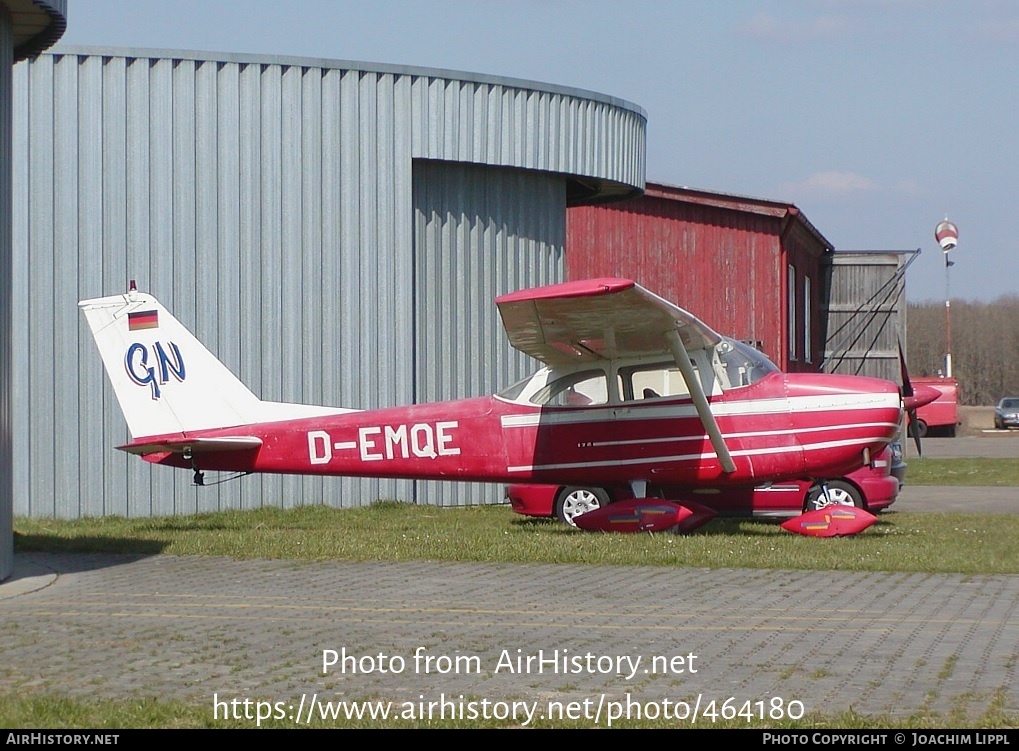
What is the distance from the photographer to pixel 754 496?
15.5 metres

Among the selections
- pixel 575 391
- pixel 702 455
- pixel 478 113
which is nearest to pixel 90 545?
pixel 575 391

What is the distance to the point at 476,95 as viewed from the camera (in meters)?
19.0

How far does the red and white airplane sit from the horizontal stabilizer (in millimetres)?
16

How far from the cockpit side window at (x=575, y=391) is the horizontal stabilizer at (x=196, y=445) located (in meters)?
3.32

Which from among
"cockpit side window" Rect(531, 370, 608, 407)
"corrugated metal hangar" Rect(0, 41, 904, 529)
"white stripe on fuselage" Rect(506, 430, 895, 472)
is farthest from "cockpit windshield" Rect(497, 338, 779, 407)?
"corrugated metal hangar" Rect(0, 41, 904, 529)

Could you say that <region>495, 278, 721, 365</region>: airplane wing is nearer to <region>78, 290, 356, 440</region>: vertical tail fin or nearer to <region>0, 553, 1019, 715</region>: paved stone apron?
<region>0, 553, 1019, 715</region>: paved stone apron

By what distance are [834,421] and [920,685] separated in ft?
25.0

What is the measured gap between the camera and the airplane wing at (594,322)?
11.8m

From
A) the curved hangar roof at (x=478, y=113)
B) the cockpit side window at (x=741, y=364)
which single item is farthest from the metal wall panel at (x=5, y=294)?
the cockpit side window at (x=741, y=364)

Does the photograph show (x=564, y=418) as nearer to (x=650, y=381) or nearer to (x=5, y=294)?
(x=650, y=381)

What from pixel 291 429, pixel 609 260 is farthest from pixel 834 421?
pixel 609 260

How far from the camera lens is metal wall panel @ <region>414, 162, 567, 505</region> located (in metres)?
19.1

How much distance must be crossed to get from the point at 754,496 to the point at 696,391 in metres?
2.88

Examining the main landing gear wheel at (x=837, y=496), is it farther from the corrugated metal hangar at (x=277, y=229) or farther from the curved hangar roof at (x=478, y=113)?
the curved hangar roof at (x=478, y=113)
